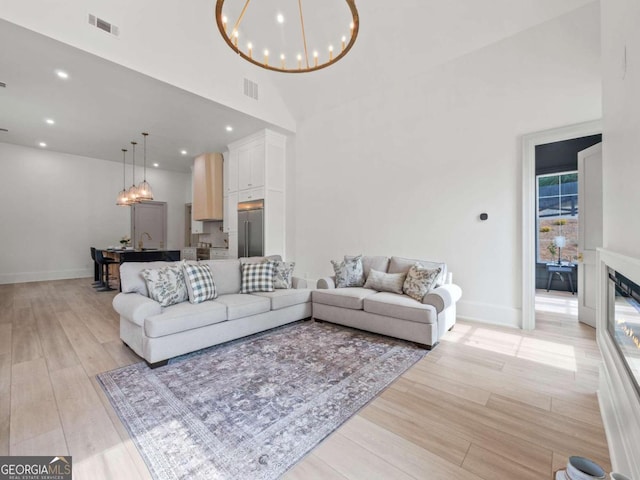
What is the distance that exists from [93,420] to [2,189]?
8034 millimetres

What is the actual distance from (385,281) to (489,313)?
4.88ft

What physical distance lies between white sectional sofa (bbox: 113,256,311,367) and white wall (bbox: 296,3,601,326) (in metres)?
2.08

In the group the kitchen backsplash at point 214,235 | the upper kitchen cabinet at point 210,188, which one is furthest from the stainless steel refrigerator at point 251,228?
the kitchen backsplash at point 214,235

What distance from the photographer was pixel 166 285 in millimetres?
2959

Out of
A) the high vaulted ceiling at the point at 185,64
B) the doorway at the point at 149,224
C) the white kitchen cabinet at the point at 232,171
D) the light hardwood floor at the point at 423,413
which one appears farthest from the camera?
the doorway at the point at 149,224

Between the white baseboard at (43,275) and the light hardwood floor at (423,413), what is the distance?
16.7 feet

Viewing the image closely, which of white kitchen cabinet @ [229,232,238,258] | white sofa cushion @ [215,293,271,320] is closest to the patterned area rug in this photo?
white sofa cushion @ [215,293,271,320]

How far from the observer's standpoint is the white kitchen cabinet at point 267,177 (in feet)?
19.3

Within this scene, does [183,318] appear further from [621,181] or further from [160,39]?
[160,39]

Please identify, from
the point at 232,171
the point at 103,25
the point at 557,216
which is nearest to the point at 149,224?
the point at 232,171

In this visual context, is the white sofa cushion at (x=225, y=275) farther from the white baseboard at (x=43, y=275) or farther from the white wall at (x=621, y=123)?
the white baseboard at (x=43, y=275)

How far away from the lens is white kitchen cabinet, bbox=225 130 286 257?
5.88 metres

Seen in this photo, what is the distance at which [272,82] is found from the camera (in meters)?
5.46

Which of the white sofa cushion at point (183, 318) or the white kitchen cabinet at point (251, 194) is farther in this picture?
the white kitchen cabinet at point (251, 194)
